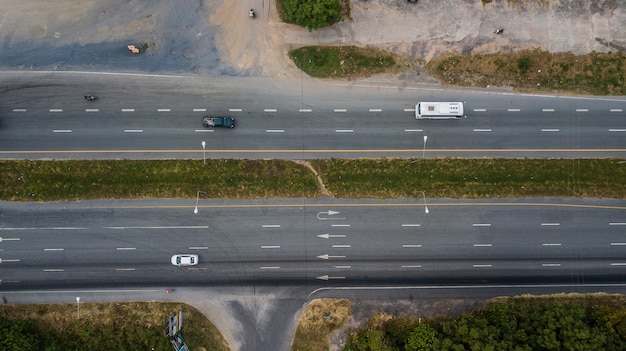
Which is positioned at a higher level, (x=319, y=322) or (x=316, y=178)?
(x=316, y=178)

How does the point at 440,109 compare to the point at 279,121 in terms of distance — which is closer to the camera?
the point at 440,109

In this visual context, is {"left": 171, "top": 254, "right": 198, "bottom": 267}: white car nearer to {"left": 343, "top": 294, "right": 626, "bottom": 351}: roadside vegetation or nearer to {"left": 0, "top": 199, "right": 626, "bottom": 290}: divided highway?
{"left": 0, "top": 199, "right": 626, "bottom": 290}: divided highway

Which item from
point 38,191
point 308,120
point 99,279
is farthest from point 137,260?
point 308,120

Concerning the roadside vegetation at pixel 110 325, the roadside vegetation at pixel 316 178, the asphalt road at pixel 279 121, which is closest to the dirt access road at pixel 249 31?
the asphalt road at pixel 279 121

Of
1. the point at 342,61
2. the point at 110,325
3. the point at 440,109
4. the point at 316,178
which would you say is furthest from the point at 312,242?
the point at 110,325

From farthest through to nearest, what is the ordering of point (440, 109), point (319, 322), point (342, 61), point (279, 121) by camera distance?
1. point (342, 61)
2. point (279, 121)
3. point (319, 322)
4. point (440, 109)

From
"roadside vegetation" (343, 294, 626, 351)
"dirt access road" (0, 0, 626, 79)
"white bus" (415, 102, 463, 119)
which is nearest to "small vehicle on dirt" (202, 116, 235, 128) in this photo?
"dirt access road" (0, 0, 626, 79)

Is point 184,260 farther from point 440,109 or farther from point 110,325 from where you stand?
point 440,109
